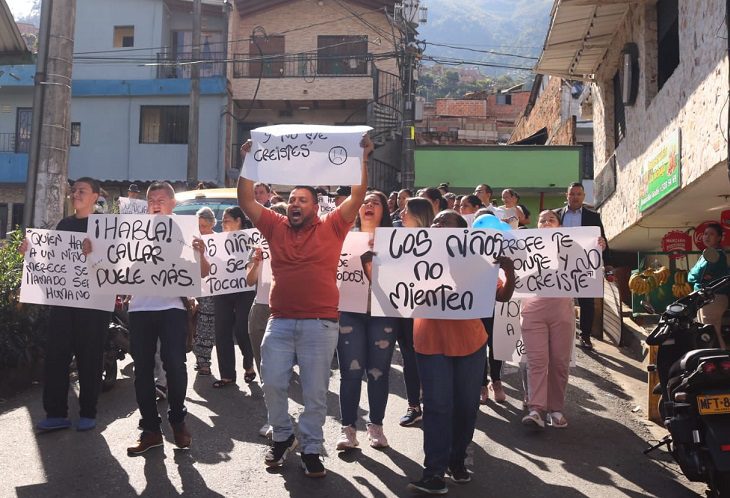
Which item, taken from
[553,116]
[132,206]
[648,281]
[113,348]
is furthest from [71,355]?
[553,116]

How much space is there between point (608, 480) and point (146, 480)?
3.13m

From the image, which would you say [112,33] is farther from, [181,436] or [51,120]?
[181,436]

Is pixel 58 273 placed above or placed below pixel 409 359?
above

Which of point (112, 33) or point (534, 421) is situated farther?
point (112, 33)

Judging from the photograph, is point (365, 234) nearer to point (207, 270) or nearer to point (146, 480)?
point (207, 270)

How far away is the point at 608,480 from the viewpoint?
5.64m

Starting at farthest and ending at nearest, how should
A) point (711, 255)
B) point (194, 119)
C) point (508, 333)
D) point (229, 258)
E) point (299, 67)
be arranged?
point (299, 67) → point (194, 119) → point (711, 255) → point (229, 258) → point (508, 333)

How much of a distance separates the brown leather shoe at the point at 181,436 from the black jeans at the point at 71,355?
98cm

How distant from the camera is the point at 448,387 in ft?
16.9

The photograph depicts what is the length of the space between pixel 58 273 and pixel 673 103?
7.73 m

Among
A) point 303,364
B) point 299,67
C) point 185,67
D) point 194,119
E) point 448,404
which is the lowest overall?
point 448,404

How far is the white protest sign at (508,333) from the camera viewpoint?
7387 mm

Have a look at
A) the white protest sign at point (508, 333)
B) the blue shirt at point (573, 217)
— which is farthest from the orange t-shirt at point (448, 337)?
the blue shirt at point (573, 217)

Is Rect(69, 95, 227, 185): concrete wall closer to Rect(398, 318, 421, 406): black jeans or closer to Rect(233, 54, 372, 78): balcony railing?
Rect(233, 54, 372, 78): balcony railing
